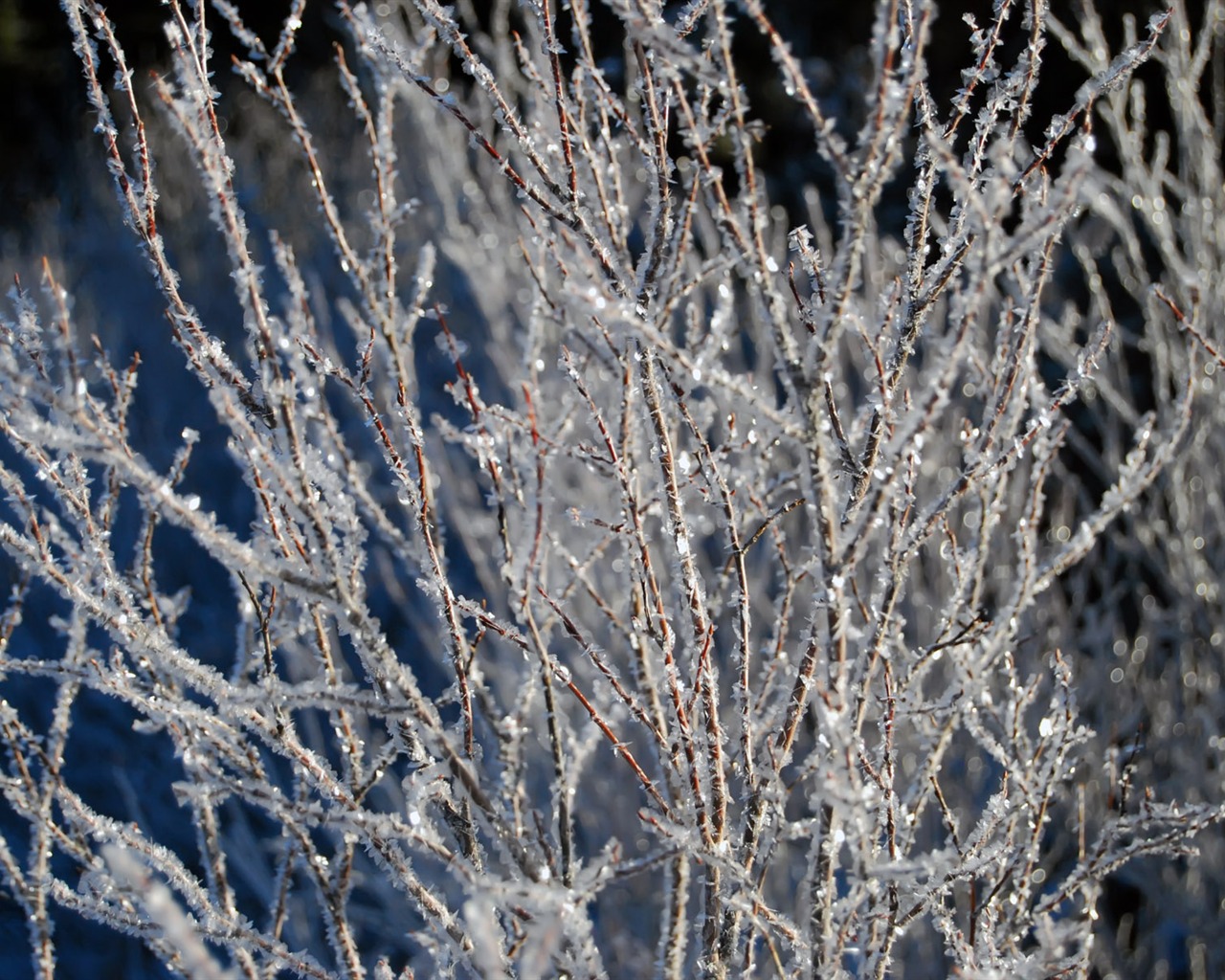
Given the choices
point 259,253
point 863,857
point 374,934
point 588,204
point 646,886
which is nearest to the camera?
point 863,857

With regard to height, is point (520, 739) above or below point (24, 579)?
below

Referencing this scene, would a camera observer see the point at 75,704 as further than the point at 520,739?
Yes

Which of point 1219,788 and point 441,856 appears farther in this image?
point 1219,788

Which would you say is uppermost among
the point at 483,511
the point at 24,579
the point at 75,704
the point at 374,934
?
the point at 483,511

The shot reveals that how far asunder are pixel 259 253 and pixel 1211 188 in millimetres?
6223

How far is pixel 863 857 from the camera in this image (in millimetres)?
951

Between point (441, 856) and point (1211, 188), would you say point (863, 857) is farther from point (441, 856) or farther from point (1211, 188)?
point (1211, 188)

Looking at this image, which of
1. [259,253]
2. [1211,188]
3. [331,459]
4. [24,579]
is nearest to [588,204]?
[331,459]

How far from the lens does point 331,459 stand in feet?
4.00

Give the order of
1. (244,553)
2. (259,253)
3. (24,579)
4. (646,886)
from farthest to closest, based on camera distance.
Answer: (259,253)
(646,886)
(24,579)
(244,553)

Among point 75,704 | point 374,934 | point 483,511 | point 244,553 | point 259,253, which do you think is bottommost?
point 374,934

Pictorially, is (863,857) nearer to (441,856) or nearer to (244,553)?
(441,856)

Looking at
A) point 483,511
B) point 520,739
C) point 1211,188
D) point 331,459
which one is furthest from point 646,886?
point 1211,188

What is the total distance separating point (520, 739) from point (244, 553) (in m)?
0.49
